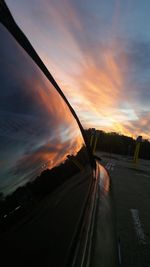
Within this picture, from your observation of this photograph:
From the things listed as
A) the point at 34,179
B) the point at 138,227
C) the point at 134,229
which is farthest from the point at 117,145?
the point at 34,179

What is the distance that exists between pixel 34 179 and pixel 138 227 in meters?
4.41

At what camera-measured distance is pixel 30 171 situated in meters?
1.14

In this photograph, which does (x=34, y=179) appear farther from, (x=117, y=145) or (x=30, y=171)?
(x=117, y=145)

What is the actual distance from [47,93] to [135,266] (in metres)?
2.60

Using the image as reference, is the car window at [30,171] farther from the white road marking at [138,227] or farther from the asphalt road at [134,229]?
the white road marking at [138,227]

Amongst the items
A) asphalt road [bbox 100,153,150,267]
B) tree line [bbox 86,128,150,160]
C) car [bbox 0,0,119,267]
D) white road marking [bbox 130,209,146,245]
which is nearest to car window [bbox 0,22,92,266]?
car [bbox 0,0,119,267]

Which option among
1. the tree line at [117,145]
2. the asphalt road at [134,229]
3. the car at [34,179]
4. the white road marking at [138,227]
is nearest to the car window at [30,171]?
the car at [34,179]

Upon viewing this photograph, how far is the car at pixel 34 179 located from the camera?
90 cm

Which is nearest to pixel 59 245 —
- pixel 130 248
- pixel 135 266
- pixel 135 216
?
pixel 135 266

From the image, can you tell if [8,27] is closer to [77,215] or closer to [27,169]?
[27,169]

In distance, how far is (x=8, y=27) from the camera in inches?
45.9

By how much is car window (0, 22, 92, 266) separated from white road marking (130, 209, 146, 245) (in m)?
3.15

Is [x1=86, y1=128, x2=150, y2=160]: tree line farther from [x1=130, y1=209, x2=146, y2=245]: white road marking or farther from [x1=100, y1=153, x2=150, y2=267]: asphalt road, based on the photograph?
[x1=130, y1=209, x2=146, y2=245]: white road marking

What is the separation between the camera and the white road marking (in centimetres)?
454
